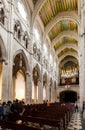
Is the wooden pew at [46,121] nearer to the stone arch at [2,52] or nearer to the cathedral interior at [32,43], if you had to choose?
the cathedral interior at [32,43]

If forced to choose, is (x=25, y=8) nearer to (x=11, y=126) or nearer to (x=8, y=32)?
(x=8, y=32)

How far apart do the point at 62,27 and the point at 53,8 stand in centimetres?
772

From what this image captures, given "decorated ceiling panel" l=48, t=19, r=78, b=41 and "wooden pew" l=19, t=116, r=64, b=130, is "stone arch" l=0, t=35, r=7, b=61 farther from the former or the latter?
"decorated ceiling panel" l=48, t=19, r=78, b=41

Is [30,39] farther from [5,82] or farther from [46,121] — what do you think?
[46,121]

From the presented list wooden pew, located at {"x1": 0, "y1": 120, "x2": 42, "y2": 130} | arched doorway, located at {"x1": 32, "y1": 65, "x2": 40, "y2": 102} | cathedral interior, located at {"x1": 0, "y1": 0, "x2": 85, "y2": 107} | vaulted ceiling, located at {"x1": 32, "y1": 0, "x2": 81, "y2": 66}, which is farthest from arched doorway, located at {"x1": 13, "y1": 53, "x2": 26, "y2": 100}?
wooden pew, located at {"x1": 0, "y1": 120, "x2": 42, "y2": 130}

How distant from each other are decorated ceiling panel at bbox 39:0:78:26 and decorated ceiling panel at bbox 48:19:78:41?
3.08 metres

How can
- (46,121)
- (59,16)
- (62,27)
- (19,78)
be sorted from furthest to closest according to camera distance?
(62,27) < (59,16) < (19,78) < (46,121)

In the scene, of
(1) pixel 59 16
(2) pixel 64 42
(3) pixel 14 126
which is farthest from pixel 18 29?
(2) pixel 64 42

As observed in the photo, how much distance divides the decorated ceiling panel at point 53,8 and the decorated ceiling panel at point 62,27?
10.1 ft

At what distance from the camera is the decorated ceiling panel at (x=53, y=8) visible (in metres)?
27.7

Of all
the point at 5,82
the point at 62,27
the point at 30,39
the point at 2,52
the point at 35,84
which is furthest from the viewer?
the point at 62,27

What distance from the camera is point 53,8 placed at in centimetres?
2952

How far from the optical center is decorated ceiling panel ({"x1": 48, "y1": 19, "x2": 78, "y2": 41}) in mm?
34656

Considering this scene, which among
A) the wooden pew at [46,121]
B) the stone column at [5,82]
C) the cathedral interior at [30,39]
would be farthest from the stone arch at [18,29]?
the wooden pew at [46,121]
